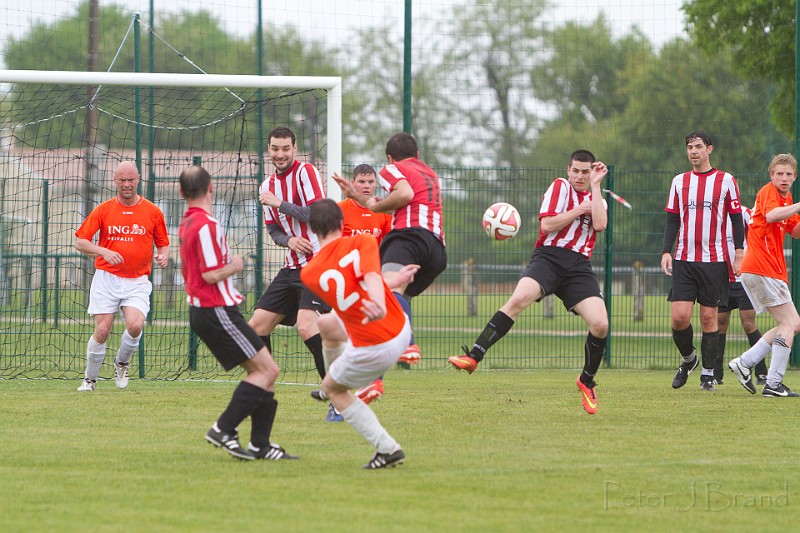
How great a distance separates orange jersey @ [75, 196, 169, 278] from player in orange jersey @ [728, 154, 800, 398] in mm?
5622

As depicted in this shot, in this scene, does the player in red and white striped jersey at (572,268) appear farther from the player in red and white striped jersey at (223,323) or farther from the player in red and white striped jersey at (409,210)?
the player in red and white striped jersey at (223,323)

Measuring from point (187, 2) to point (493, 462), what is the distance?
34.8 ft

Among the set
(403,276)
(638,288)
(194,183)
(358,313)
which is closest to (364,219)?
(403,276)

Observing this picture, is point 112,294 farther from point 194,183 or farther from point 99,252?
point 194,183

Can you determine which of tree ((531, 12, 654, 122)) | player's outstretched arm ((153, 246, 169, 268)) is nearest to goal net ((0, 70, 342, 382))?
player's outstretched arm ((153, 246, 169, 268))

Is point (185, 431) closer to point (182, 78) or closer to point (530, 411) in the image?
point (530, 411)

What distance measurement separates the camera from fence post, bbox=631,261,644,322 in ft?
50.3

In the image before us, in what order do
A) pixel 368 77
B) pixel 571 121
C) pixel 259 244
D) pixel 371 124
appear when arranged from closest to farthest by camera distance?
pixel 259 244 < pixel 368 77 < pixel 571 121 < pixel 371 124

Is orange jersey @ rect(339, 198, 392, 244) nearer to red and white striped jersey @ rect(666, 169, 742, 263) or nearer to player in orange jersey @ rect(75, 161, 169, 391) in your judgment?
player in orange jersey @ rect(75, 161, 169, 391)

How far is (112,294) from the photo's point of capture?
35.9 feet

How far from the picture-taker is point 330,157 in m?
10.8

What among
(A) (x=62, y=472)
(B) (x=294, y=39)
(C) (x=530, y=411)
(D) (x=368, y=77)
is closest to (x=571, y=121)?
(D) (x=368, y=77)

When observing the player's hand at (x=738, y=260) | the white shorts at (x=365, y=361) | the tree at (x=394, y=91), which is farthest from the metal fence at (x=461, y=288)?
the white shorts at (x=365, y=361)

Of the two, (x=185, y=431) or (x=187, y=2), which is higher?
(x=187, y=2)
